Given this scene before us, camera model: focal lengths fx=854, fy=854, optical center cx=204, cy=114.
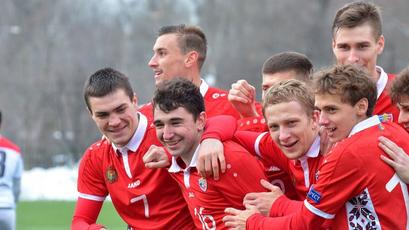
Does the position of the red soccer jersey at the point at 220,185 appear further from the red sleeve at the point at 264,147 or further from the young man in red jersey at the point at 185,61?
the young man in red jersey at the point at 185,61

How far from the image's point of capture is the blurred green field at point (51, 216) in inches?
685

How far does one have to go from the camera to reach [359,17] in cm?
594

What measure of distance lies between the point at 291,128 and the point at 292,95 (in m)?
0.20

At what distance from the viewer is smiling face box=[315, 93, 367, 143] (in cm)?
471

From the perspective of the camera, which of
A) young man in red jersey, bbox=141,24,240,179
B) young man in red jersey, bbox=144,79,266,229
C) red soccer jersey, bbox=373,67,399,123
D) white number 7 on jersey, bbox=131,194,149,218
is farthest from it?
young man in red jersey, bbox=141,24,240,179

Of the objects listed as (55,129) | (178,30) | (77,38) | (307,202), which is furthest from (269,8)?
(307,202)

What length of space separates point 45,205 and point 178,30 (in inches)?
662

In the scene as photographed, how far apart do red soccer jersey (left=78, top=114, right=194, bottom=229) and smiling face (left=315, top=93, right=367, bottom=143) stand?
5.10ft

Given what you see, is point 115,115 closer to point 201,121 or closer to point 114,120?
point 114,120

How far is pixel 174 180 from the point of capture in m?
5.89

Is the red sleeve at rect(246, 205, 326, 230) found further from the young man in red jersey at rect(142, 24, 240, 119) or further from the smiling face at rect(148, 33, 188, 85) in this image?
the smiling face at rect(148, 33, 188, 85)

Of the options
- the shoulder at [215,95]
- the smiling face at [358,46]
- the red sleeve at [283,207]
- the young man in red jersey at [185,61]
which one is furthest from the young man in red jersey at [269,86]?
the red sleeve at [283,207]

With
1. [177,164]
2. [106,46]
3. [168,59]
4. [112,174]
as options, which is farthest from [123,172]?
[106,46]

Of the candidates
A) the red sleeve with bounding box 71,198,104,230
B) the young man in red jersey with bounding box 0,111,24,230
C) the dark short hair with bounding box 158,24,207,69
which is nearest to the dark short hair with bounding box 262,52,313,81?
the dark short hair with bounding box 158,24,207,69
